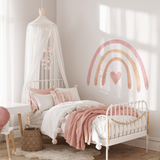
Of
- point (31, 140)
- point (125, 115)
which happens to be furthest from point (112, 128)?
point (31, 140)

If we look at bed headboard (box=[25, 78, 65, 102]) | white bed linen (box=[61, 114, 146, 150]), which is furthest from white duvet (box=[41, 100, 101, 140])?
bed headboard (box=[25, 78, 65, 102])

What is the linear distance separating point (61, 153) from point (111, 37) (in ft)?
7.28

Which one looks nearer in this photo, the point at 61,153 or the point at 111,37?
the point at 61,153

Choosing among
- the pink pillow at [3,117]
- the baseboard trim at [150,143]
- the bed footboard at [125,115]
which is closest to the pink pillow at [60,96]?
the bed footboard at [125,115]

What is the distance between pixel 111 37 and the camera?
472 centimetres

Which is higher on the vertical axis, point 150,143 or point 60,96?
point 60,96

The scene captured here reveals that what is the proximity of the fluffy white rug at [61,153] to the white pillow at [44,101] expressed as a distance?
66 cm

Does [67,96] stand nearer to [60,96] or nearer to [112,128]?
[60,96]

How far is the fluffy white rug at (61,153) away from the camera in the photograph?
3.63 meters

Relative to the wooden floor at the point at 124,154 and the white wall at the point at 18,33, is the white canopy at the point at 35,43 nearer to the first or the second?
the white wall at the point at 18,33

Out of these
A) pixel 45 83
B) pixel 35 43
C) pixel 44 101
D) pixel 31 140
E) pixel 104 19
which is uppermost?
pixel 104 19

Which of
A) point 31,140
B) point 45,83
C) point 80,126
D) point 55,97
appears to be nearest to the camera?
point 80,126

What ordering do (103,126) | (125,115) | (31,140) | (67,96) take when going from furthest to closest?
(67,96) < (31,140) < (125,115) < (103,126)

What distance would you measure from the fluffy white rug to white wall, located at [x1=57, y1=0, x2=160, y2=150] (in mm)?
1140
